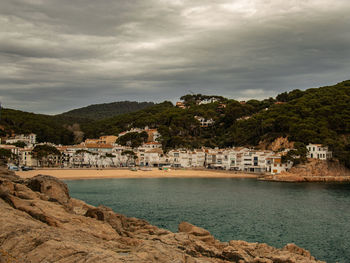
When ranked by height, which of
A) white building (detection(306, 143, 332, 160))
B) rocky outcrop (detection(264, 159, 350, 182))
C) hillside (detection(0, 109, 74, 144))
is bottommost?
rocky outcrop (detection(264, 159, 350, 182))

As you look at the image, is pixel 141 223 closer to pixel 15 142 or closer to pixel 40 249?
pixel 40 249

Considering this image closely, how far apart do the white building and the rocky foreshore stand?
1712 inches

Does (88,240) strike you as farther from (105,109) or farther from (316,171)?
(105,109)

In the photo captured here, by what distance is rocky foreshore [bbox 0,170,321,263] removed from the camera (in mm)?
8062

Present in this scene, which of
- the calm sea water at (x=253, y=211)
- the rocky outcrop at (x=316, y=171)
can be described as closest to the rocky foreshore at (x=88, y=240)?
the calm sea water at (x=253, y=211)

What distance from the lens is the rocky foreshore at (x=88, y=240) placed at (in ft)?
26.5

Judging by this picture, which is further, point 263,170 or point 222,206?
point 263,170

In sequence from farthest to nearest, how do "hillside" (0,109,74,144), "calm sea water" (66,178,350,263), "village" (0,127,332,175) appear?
"hillside" (0,109,74,144), "village" (0,127,332,175), "calm sea water" (66,178,350,263)

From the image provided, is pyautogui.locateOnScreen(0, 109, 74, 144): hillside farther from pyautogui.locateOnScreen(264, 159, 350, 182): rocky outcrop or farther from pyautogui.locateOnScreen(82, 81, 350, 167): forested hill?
pyautogui.locateOnScreen(264, 159, 350, 182): rocky outcrop

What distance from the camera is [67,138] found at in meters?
96.3

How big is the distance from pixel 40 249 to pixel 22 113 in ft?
325

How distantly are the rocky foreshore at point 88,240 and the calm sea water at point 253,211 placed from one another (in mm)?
4279

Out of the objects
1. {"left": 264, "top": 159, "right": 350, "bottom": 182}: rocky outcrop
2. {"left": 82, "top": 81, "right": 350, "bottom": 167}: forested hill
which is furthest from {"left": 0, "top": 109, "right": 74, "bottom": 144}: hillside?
{"left": 264, "top": 159, "right": 350, "bottom": 182}: rocky outcrop

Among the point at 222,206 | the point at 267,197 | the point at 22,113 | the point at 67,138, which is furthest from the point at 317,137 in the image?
the point at 22,113
